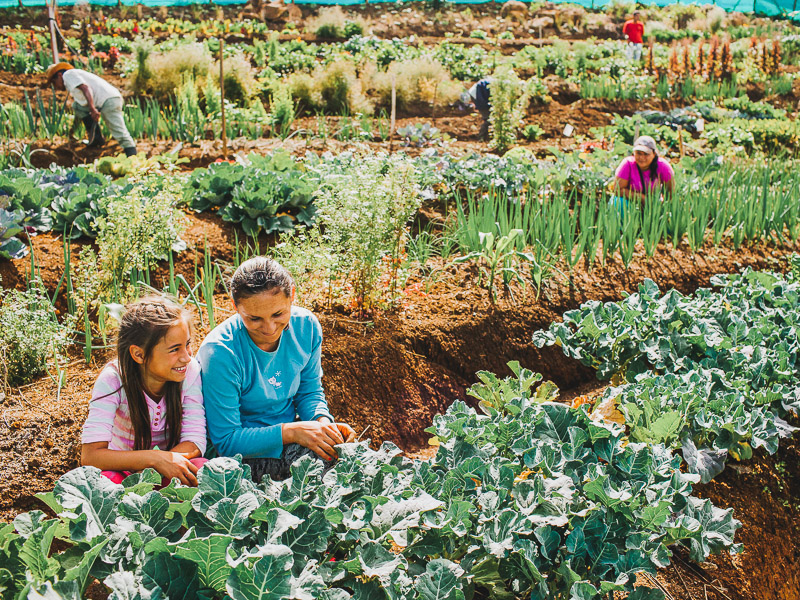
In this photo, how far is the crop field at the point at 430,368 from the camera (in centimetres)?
160

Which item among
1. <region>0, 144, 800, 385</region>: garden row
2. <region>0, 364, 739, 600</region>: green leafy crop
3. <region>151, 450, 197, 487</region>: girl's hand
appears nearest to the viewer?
<region>0, 364, 739, 600</region>: green leafy crop

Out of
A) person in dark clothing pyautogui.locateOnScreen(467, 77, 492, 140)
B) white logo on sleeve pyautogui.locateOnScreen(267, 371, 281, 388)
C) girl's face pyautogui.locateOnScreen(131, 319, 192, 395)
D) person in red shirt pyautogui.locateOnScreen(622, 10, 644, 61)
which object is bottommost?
white logo on sleeve pyautogui.locateOnScreen(267, 371, 281, 388)

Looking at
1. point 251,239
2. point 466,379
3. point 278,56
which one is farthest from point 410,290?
point 278,56

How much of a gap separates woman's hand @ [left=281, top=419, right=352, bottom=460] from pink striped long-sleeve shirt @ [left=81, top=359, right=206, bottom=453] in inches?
12.3

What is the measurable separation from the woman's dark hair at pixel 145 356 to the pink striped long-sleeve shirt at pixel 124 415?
27 millimetres

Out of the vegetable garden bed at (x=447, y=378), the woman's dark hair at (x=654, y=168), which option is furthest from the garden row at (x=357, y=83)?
the vegetable garden bed at (x=447, y=378)

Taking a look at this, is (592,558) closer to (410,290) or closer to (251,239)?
(410,290)

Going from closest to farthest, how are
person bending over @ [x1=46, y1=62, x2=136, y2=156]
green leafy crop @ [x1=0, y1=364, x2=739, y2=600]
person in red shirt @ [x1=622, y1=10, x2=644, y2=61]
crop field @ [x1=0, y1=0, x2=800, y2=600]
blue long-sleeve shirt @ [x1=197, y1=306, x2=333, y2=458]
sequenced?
green leafy crop @ [x1=0, y1=364, x2=739, y2=600] → crop field @ [x1=0, y1=0, x2=800, y2=600] → blue long-sleeve shirt @ [x1=197, y1=306, x2=333, y2=458] → person bending over @ [x1=46, y1=62, x2=136, y2=156] → person in red shirt @ [x1=622, y1=10, x2=644, y2=61]

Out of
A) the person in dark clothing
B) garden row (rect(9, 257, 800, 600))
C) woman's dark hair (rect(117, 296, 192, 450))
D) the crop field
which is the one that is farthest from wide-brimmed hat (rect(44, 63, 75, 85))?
garden row (rect(9, 257, 800, 600))

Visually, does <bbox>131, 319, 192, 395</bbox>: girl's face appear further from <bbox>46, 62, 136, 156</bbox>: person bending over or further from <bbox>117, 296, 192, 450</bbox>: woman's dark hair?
<bbox>46, 62, 136, 156</bbox>: person bending over

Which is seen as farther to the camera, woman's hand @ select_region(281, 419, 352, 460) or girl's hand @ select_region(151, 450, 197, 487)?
woman's hand @ select_region(281, 419, 352, 460)

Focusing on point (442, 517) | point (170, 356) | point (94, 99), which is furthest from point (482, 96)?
point (442, 517)

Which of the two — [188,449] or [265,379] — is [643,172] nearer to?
[265,379]

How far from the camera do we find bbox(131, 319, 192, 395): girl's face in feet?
6.97
